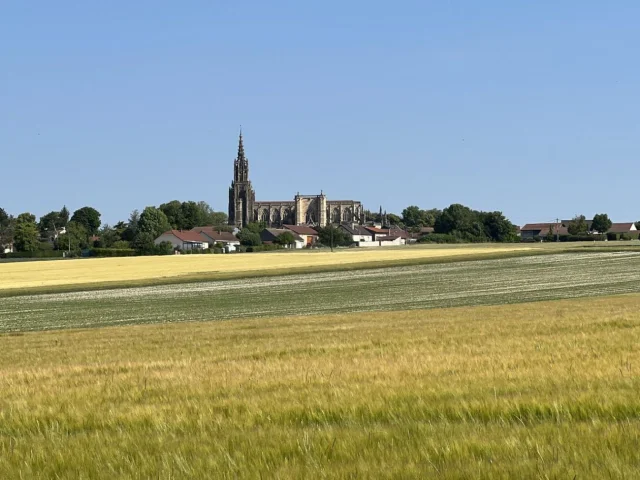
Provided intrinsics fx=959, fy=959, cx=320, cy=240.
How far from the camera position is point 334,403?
446 inches

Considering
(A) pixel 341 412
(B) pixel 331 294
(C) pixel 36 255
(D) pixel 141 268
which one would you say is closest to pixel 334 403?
(A) pixel 341 412

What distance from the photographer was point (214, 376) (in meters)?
15.3

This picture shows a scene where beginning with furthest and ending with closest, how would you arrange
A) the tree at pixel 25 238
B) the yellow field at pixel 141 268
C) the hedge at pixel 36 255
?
the tree at pixel 25 238, the hedge at pixel 36 255, the yellow field at pixel 141 268

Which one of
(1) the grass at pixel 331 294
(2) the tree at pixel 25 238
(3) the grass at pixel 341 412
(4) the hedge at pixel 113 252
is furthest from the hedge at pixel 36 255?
(3) the grass at pixel 341 412

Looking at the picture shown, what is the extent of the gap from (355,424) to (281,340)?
48.8 ft

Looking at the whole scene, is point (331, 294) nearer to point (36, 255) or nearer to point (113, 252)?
point (113, 252)

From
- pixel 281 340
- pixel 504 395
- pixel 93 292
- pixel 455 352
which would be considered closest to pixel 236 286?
pixel 93 292

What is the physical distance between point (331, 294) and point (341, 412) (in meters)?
52.1

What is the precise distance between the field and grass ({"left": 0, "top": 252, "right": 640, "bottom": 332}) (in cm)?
1872

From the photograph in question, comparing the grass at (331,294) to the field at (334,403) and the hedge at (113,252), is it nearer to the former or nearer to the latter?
the field at (334,403)

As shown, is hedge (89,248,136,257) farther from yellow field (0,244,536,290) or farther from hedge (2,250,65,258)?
yellow field (0,244,536,290)

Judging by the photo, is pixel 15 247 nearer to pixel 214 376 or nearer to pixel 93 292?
pixel 93 292

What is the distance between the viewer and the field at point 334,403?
25.2 feet

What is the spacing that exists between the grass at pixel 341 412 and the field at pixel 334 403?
31mm
